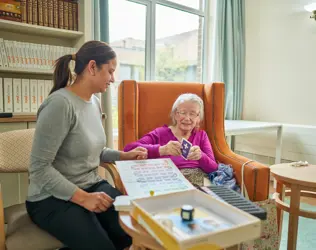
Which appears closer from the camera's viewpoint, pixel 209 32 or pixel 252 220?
pixel 252 220

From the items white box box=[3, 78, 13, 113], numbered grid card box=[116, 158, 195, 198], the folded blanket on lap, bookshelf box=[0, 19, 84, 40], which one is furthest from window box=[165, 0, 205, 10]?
numbered grid card box=[116, 158, 195, 198]

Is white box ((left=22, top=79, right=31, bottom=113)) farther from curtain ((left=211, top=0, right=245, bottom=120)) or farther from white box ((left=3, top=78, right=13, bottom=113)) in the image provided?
curtain ((left=211, top=0, right=245, bottom=120))

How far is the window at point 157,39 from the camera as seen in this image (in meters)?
2.88

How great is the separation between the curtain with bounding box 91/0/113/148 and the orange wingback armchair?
0.53 meters

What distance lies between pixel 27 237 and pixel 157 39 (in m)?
2.61

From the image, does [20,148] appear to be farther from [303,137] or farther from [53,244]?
[303,137]

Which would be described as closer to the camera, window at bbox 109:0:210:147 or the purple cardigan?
the purple cardigan

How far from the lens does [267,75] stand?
332 cm

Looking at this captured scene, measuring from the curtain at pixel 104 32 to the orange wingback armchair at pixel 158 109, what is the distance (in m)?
0.53

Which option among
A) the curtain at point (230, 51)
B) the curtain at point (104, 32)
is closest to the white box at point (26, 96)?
the curtain at point (104, 32)

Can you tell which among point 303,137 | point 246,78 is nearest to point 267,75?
point 246,78

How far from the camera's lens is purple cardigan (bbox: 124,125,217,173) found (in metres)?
1.55

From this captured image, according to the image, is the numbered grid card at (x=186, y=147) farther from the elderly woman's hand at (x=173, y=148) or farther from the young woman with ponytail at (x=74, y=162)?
the young woman with ponytail at (x=74, y=162)

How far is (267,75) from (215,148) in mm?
1928
